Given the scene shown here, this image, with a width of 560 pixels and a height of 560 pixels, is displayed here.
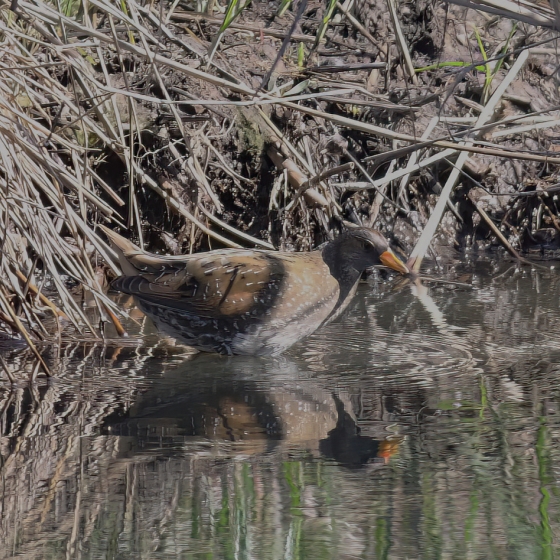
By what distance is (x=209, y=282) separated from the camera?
4.88 meters

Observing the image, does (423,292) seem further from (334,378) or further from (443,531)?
(443,531)

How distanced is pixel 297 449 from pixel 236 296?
167cm

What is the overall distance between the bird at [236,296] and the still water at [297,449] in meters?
0.12

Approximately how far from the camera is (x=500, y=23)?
7.82 meters

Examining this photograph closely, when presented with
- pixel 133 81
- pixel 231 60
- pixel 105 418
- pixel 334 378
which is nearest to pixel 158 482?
pixel 105 418

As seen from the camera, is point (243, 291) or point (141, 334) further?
point (141, 334)

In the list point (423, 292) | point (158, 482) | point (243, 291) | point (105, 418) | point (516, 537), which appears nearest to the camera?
point (516, 537)

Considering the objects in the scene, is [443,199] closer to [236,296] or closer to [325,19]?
[325,19]

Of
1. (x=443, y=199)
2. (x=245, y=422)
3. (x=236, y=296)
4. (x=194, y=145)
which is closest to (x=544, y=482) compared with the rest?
(x=245, y=422)

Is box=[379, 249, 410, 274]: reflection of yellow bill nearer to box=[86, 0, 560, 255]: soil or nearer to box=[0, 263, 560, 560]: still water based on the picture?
box=[0, 263, 560, 560]: still water

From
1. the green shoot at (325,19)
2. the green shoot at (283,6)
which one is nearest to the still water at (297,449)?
the green shoot at (325,19)

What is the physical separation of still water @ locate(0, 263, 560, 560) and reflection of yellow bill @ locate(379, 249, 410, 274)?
0.29 m

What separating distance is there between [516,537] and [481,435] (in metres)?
0.81

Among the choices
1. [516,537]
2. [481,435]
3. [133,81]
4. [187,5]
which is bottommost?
[516,537]
